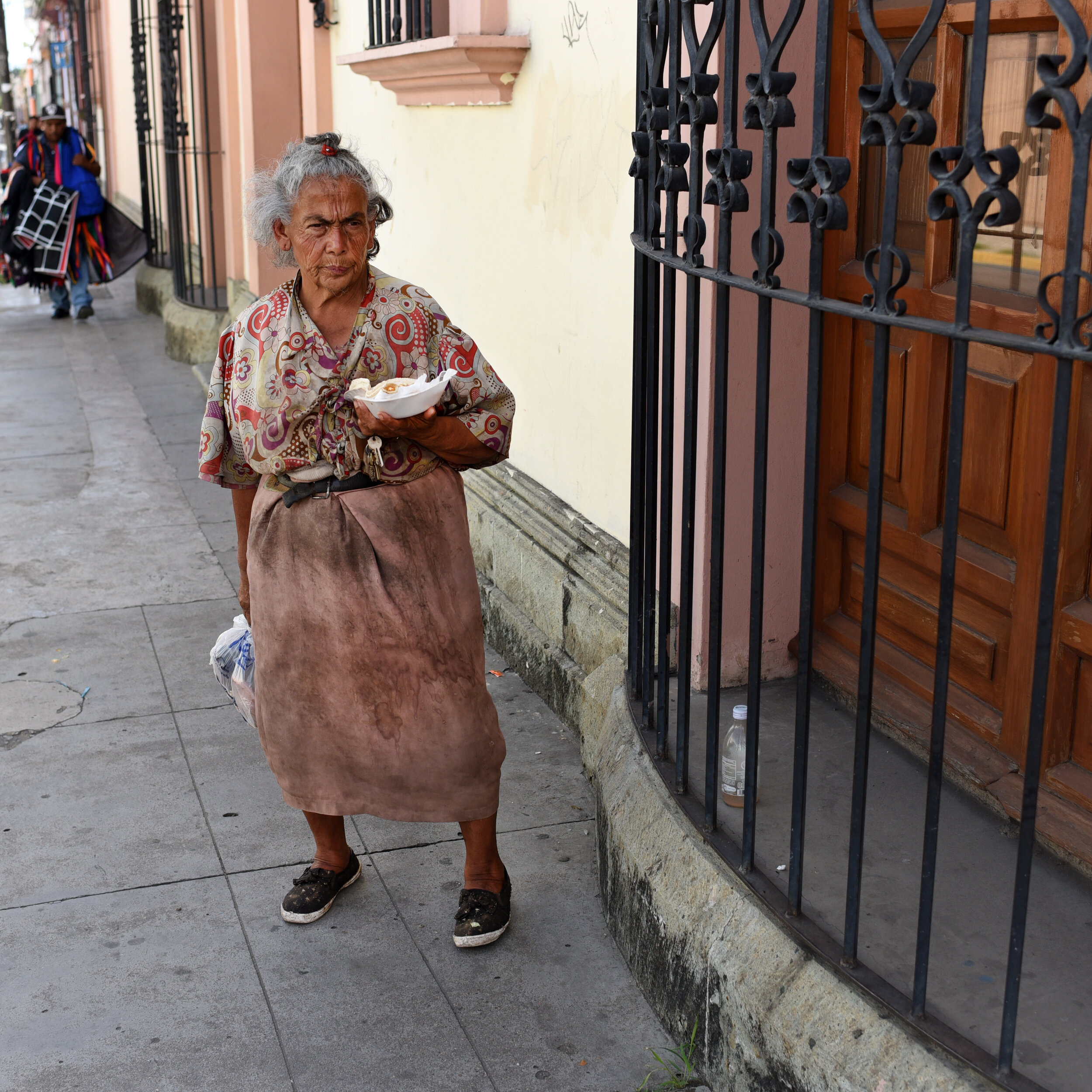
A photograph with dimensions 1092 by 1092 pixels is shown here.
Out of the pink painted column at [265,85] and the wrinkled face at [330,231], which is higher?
the pink painted column at [265,85]

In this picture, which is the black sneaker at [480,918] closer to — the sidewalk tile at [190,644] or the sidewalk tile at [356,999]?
the sidewalk tile at [356,999]

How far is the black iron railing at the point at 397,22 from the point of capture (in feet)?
16.7

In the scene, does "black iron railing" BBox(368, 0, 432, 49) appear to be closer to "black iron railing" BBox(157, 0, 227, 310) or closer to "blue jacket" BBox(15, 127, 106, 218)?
"black iron railing" BBox(157, 0, 227, 310)

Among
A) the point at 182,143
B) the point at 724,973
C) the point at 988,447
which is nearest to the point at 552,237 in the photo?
the point at 988,447

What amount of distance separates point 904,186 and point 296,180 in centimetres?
136

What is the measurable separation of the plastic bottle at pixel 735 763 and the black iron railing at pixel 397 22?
308 cm

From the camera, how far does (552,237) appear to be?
4.43 m

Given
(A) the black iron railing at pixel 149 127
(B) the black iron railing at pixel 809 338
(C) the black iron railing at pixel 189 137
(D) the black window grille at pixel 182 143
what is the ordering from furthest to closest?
(A) the black iron railing at pixel 149 127 → (D) the black window grille at pixel 182 143 → (C) the black iron railing at pixel 189 137 → (B) the black iron railing at pixel 809 338

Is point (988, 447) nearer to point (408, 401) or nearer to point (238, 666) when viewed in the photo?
point (408, 401)

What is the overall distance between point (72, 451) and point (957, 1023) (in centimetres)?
698

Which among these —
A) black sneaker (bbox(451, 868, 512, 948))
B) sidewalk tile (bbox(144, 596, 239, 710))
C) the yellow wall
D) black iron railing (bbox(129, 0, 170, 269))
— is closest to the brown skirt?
black sneaker (bbox(451, 868, 512, 948))

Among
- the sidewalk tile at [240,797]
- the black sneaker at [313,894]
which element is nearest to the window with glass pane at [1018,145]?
the black sneaker at [313,894]

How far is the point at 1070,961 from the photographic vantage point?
231cm

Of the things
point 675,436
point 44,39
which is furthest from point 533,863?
point 44,39
